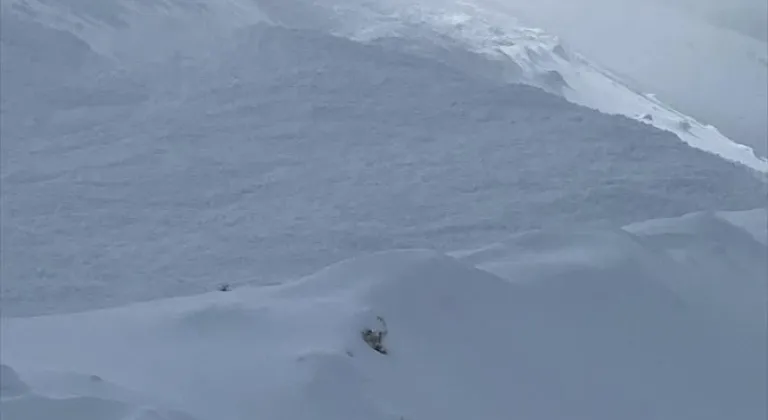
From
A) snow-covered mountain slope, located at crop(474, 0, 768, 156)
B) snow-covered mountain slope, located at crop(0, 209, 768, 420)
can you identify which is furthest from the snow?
snow-covered mountain slope, located at crop(474, 0, 768, 156)

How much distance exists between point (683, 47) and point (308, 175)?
5.00 m

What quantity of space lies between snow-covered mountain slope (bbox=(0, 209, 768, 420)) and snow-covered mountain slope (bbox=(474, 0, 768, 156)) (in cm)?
282

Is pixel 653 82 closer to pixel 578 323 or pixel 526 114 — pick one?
pixel 526 114

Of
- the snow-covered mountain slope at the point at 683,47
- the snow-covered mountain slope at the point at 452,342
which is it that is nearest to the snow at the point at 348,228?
the snow-covered mountain slope at the point at 452,342

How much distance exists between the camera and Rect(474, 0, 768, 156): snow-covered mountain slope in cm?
808

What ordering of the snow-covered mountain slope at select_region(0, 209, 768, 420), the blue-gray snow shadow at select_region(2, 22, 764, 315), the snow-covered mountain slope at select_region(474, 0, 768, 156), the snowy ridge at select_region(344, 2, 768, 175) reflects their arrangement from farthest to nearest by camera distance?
1. the snow-covered mountain slope at select_region(474, 0, 768, 156)
2. the snowy ridge at select_region(344, 2, 768, 175)
3. the blue-gray snow shadow at select_region(2, 22, 764, 315)
4. the snow-covered mountain slope at select_region(0, 209, 768, 420)

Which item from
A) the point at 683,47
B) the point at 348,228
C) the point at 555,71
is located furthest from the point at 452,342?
the point at 683,47

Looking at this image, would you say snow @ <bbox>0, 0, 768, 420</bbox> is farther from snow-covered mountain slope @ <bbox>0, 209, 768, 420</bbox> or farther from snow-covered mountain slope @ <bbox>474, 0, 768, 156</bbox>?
snow-covered mountain slope @ <bbox>474, 0, 768, 156</bbox>

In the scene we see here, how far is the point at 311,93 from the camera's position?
601 centimetres

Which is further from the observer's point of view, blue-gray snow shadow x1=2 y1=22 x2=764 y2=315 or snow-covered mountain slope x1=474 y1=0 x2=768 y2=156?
snow-covered mountain slope x1=474 y1=0 x2=768 y2=156

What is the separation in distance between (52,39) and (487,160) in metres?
2.58

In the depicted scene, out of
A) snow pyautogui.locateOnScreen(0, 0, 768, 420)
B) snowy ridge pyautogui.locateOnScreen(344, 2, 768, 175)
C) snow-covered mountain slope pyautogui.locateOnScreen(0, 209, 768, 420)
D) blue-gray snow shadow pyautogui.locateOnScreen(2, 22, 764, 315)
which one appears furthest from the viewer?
snowy ridge pyautogui.locateOnScreen(344, 2, 768, 175)

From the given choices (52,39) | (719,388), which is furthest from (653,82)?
(52,39)

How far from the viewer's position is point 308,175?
5355 mm
